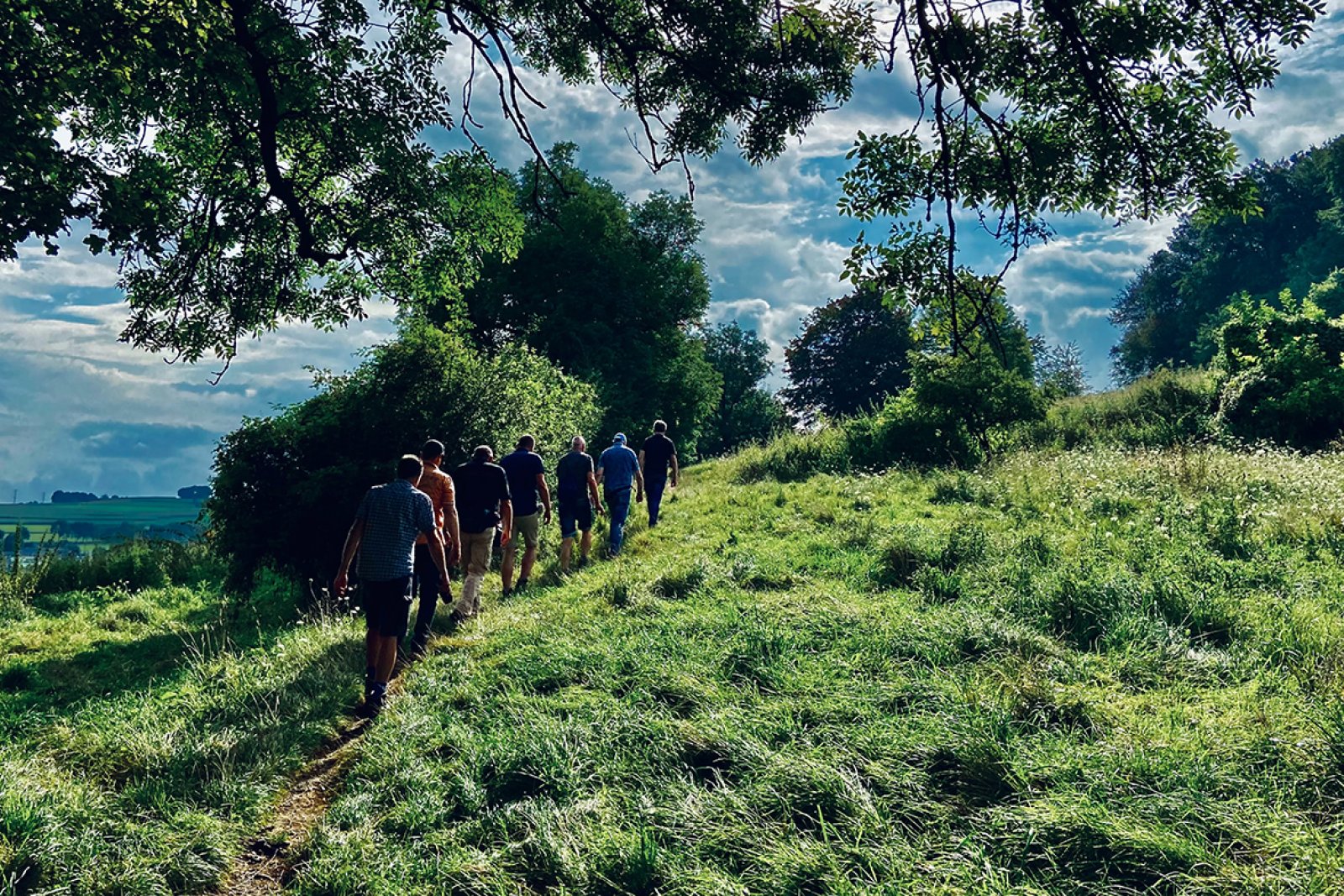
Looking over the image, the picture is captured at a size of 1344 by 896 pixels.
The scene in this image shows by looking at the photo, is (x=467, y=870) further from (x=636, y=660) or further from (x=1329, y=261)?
(x=1329, y=261)

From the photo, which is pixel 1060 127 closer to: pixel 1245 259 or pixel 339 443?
pixel 339 443

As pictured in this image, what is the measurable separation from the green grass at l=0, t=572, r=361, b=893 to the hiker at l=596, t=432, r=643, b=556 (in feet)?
14.7

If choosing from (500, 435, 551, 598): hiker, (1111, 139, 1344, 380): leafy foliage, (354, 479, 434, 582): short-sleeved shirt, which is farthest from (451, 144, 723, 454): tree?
(1111, 139, 1344, 380): leafy foliage

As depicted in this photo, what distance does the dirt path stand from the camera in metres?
3.58

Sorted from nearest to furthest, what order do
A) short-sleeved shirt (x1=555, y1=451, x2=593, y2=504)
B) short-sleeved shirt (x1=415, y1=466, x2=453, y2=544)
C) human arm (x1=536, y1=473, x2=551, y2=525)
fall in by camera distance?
short-sleeved shirt (x1=415, y1=466, x2=453, y2=544) < human arm (x1=536, y1=473, x2=551, y2=525) < short-sleeved shirt (x1=555, y1=451, x2=593, y2=504)

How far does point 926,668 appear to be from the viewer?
187 inches

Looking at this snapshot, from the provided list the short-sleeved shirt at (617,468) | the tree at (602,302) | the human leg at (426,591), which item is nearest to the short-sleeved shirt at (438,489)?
the human leg at (426,591)

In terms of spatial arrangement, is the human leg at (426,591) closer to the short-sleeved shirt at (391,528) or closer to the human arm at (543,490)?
the short-sleeved shirt at (391,528)

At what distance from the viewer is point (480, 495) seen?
9.02 metres

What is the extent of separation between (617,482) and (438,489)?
4300 mm

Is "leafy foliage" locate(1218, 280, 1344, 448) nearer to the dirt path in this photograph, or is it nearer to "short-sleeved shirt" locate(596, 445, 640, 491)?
"short-sleeved shirt" locate(596, 445, 640, 491)

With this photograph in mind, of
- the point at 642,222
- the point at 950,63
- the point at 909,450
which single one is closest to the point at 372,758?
the point at 950,63

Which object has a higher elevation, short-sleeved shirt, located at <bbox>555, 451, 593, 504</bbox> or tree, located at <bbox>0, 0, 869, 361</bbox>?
tree, located at <bbox>0, 0, 869, 361</bbox>

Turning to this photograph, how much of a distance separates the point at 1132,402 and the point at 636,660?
71.8 feet
